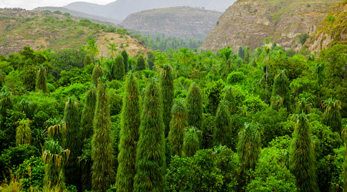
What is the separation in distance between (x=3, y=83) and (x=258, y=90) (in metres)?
41.6

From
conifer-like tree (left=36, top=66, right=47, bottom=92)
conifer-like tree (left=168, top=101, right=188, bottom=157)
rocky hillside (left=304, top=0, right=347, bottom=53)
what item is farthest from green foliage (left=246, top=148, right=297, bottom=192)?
rocky hillside (left=304, top=0, right=347, bottom=53)

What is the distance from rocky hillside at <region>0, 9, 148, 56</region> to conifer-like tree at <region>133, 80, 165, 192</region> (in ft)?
291

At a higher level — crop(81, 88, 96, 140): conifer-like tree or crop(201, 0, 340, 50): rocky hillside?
crop(201, 0, 340, 50): rocky hillside

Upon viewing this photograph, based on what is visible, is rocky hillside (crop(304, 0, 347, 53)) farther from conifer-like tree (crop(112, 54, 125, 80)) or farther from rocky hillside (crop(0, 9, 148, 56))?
rocky hillside (crop(0, 9, 148, 56))

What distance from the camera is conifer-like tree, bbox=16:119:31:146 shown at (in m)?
20.6

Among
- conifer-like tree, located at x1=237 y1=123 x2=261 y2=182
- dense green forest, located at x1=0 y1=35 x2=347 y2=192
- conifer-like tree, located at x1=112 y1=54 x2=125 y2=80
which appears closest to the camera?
dense green forest, located at x1=0 y1=35 x2=347 y2=192

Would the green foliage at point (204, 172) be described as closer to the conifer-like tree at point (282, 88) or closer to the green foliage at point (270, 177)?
the green foliage at point (270, 177)

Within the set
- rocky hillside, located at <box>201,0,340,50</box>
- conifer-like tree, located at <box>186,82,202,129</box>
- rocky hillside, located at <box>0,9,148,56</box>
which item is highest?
A: rocky hillside, located at <box>201,0,340,50</box>

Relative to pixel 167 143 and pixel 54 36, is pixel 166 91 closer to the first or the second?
pixel 167 143

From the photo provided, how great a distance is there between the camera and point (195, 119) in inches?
923

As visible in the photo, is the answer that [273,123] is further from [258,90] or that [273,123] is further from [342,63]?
[342,63]

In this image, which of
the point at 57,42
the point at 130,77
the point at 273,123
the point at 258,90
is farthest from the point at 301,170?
the point at 57,42

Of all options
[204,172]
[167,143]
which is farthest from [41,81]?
[204,172]

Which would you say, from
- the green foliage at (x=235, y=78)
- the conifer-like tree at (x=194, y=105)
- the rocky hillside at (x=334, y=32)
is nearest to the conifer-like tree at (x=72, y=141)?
the conifer-like tree at (x=194, y=105)
